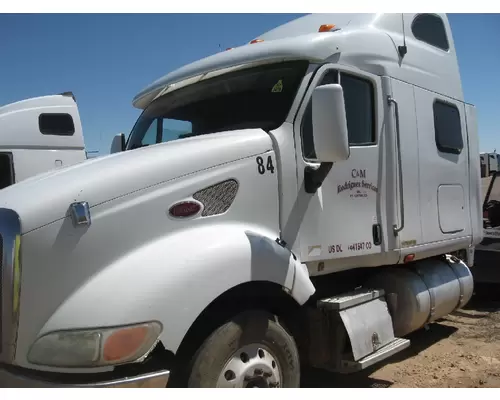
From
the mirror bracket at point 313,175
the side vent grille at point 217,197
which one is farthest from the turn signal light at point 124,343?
the mirror bracket at point 313,175

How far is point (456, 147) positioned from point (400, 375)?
8.38 feet

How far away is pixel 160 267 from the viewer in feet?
9.07

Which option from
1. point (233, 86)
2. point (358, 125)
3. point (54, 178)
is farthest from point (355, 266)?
point (54, 178)

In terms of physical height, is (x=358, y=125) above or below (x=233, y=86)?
below

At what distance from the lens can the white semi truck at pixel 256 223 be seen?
263 cm

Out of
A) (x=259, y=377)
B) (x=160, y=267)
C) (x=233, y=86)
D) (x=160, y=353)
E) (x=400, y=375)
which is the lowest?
(x=400, y=375)

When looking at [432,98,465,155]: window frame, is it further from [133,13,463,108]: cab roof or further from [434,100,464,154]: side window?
[133,13,463,108]: cab roof

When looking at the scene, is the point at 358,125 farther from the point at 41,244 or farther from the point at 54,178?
the point at 41,244

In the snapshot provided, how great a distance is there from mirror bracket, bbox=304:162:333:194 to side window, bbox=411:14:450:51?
2337mm

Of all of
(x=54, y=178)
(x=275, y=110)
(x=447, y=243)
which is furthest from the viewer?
(x=447, y=243)

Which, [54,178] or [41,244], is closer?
[41,244]

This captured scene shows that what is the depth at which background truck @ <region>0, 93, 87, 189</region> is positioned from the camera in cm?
750

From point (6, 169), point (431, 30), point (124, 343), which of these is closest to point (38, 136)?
point (6, 169)

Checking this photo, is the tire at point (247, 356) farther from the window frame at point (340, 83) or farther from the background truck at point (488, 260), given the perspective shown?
the background truck at point (488, 260)
